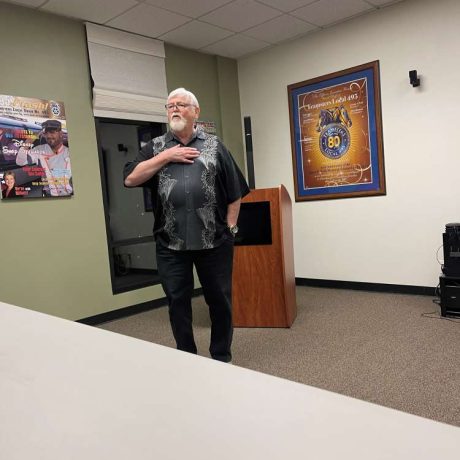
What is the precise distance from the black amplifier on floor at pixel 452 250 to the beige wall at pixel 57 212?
2.69 metres

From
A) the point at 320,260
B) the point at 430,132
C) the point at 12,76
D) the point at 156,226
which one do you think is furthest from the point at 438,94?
the point at 12,76

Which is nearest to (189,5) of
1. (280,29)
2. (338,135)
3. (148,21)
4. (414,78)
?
(148,21)

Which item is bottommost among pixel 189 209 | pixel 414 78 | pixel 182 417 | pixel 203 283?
pixel 203 283

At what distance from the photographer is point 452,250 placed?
3.17m

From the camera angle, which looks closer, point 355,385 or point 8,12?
point 355,385

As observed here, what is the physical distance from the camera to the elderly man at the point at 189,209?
Result: 1.94 metres

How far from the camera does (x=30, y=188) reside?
10.8ft

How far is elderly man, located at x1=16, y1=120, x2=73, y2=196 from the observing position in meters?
3.33

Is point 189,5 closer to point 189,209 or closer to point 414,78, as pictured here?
point 414,78

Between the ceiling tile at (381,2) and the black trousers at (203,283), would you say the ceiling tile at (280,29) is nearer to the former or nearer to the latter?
the ceiling tile at (381,2)

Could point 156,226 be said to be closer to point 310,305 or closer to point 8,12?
point 310,305

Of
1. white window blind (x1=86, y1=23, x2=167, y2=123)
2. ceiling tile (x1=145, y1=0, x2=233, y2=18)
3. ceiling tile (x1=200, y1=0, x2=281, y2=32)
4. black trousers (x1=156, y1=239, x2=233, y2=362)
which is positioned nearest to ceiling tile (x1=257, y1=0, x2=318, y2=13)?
ceiling tile (x1=200, y1=0, x2=281, y2=32)

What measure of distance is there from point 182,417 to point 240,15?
3.92m

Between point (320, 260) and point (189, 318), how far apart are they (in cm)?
268
